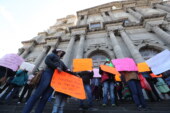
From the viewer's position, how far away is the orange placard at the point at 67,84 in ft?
8.05

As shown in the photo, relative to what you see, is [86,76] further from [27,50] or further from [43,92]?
[27,50]

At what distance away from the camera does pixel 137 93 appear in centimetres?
321

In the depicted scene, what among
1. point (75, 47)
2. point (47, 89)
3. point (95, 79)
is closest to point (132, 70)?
point (95, 79)

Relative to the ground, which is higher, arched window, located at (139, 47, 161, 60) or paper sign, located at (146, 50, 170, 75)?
arched window, located at (139, 47, 161, 60)

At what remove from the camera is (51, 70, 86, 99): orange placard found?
2453 mm

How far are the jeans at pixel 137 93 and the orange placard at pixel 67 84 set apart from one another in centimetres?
180

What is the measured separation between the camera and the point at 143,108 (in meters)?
2.98

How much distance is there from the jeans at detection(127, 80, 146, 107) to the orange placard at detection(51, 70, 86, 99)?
1797 mm

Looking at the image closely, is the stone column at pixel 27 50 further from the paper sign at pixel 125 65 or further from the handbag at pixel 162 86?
the handbag at pixel 162 86

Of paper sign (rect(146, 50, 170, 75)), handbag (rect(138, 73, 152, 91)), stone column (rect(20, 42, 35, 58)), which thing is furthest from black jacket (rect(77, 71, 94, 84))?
stone column (rect(20, 42, 35, 58))

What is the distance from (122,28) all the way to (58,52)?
34.7ft

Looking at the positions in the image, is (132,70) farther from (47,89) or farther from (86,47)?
(86,47)

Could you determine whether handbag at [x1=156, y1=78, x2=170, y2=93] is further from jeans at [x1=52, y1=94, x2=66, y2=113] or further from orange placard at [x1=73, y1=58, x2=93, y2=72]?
jeans at [x1=52, y1=94, x2=66, y2=113]

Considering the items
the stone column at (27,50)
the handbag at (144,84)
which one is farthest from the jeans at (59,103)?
the stone column at (27,50)
